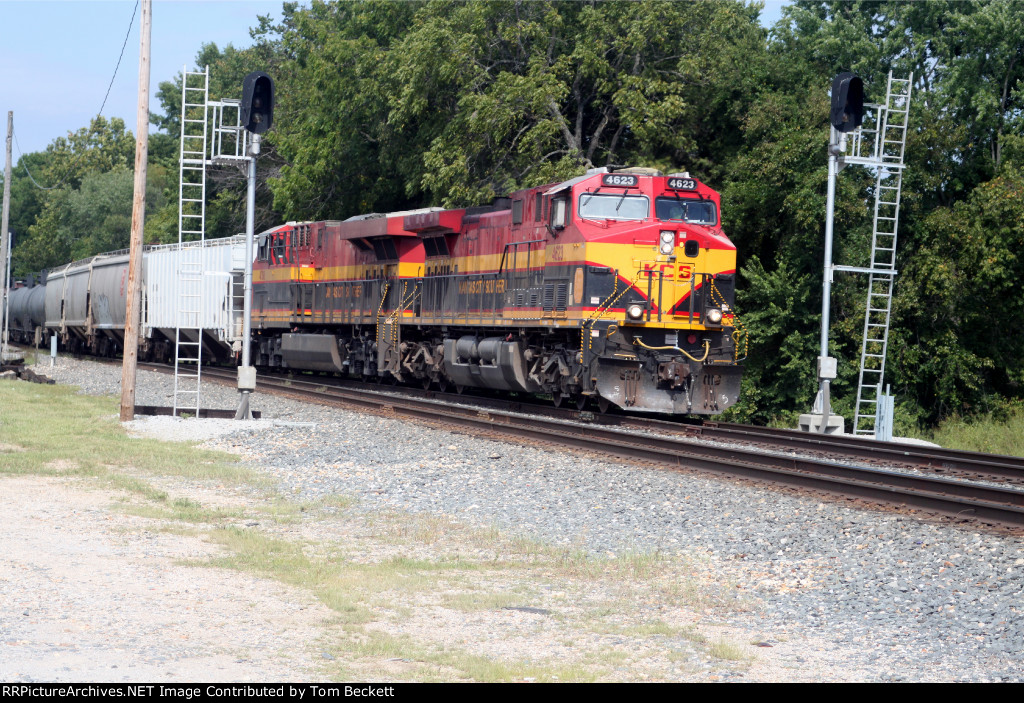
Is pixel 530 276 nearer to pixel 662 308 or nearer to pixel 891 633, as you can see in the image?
pixel 662 308

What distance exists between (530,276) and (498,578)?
12107 millimetres

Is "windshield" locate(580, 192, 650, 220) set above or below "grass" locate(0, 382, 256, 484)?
above

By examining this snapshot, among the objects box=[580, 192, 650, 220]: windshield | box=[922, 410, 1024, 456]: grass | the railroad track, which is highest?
box=[580, 192, 650, 220]: windshield

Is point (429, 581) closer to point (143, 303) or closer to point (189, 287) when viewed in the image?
point (189, 287)

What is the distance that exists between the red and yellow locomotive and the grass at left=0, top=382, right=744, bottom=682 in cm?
713

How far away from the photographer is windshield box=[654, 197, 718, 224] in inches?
737

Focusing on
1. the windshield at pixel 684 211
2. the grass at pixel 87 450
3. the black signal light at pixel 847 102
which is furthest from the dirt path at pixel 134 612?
the black signal light at pixel 847 102

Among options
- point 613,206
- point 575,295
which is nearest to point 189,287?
point 575,295

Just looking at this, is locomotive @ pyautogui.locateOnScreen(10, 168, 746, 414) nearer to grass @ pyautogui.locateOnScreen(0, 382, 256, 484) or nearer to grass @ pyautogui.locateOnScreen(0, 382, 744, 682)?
grass @ pyautogui.locateOnScreen(0, 382, 256, 484)

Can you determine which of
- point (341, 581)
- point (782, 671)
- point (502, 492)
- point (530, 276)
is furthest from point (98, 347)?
point (782, 671)

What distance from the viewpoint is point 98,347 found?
1694 inches

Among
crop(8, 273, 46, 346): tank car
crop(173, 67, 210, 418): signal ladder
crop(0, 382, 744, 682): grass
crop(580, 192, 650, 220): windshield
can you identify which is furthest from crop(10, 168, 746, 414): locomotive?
crop(8, 273, 46, 346): tank car

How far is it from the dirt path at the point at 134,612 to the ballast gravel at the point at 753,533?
273 cm

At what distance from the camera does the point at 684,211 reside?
18.9 metres
